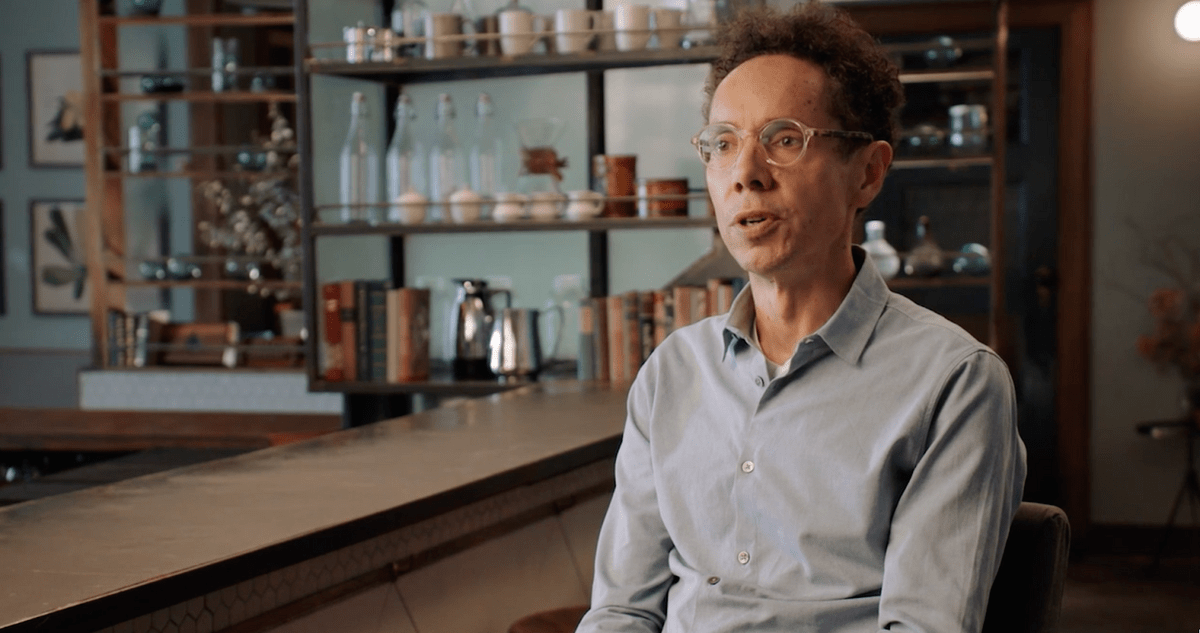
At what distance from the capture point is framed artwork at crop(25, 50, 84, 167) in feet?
21.7

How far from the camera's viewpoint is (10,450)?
3.60 m

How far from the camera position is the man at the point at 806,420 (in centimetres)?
120

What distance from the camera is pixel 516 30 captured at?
3408mm

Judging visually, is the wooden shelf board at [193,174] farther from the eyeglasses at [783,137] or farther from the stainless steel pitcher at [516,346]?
the eyeglasses at [783,137]

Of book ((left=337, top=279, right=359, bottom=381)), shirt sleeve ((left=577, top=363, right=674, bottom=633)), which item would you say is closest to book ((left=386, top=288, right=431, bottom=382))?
book ((left=337, top=279, right=359, bottom=381))

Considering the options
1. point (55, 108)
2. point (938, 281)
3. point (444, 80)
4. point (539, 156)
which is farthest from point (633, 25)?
point (55, 108)

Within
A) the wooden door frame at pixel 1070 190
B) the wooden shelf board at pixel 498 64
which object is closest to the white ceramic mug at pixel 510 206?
the wooden shelf board at pixel 498 64

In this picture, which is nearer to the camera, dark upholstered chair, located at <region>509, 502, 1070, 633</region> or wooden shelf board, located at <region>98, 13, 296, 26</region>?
dark upholstered chair, located at <region>509, 502, 1070, 633</region>

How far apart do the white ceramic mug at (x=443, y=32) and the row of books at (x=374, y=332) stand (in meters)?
0.66

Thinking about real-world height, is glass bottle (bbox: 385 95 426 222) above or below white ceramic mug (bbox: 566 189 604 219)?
above

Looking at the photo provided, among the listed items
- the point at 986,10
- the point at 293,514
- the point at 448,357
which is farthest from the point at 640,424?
the point at 986,10

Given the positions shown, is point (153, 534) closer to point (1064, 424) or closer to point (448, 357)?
point (448, 357)

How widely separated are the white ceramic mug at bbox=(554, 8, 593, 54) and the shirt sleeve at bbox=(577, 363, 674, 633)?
6.80ft

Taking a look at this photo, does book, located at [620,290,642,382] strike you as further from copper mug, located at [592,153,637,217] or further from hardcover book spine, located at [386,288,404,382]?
hardcover book spine, located at [386,288,404,382]
